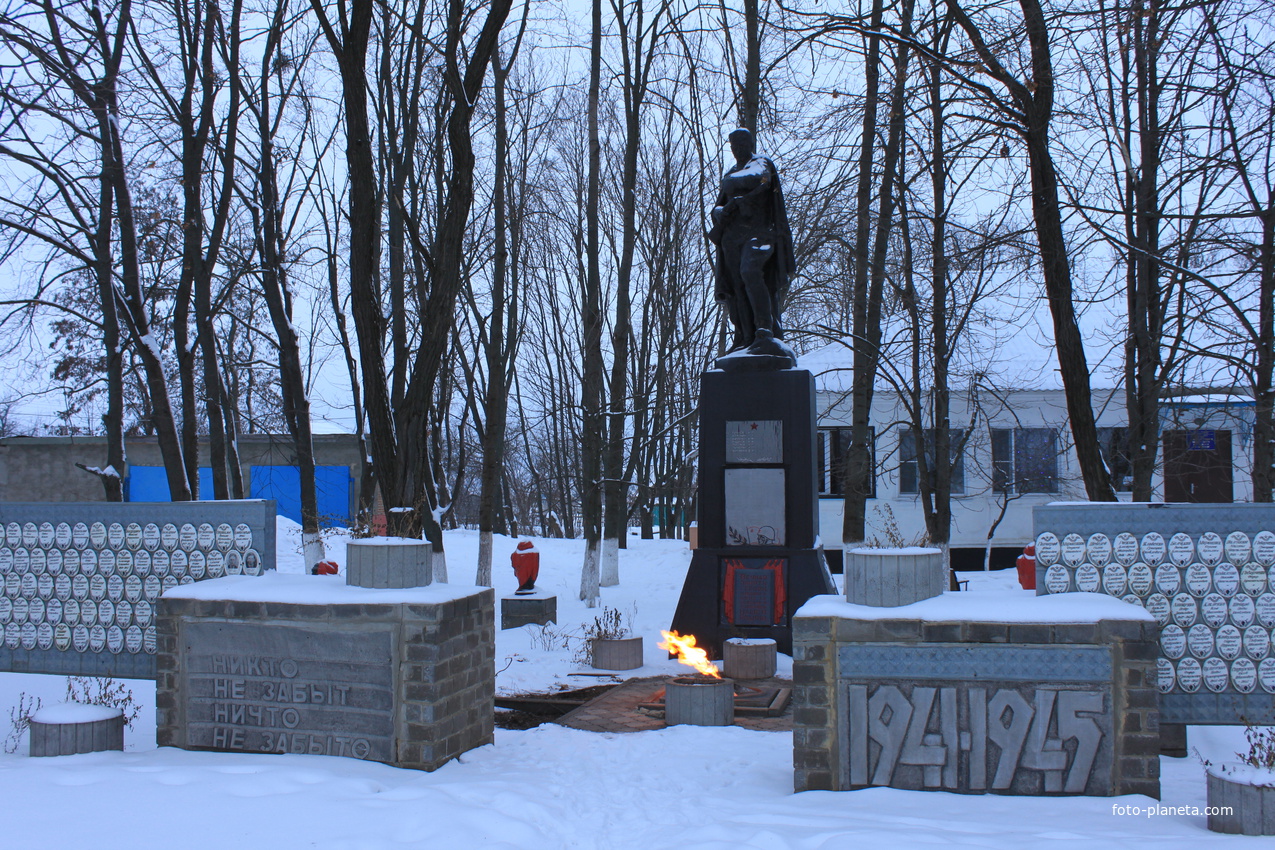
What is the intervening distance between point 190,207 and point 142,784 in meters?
10.3

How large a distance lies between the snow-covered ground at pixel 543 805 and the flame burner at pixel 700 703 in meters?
0.47

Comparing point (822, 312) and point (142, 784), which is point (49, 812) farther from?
point (822, 312)

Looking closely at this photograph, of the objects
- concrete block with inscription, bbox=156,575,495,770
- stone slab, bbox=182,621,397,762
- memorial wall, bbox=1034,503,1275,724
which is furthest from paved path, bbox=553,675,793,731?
memorial wall, bbox=1034,503,1275,724

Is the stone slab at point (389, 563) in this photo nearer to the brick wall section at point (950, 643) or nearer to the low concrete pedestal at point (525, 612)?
the brick wall section at point (950, 643)

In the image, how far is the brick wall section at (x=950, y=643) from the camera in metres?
4.55

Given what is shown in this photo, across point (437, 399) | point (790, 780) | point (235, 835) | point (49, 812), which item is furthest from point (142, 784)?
point (437, 399)

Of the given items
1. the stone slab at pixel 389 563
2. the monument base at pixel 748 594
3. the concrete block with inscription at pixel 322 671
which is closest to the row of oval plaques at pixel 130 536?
the concrete block with inscription at pixel 322 671

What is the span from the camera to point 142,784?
4.61m

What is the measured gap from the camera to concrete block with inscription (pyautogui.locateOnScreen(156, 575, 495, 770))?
5.26 m

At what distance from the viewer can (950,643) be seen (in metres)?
4.75

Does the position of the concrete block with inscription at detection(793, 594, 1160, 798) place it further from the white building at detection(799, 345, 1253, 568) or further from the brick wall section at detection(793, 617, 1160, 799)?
the white building at detection(799, 345, 1253, 568)

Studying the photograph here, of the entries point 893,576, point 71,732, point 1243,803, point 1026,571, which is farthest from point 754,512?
point 71,732

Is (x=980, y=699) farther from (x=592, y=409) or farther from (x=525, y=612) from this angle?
(x=592, y=409)

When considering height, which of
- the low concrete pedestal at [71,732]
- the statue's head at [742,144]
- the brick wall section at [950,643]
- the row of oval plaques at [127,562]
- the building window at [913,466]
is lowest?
the low concrete pedestal at [71,732]
